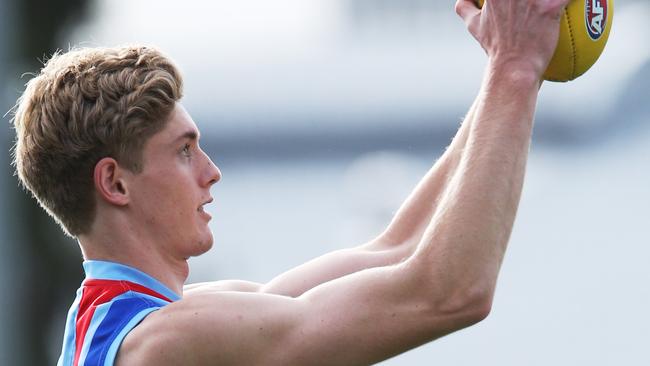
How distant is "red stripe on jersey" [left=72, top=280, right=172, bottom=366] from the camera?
3311mm

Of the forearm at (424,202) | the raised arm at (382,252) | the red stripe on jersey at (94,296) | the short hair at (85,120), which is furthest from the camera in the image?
the raised arm at (382,252)

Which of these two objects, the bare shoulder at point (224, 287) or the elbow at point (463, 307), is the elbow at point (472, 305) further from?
the bare shoulder at point (224, 287)

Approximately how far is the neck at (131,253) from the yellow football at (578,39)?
124 cm

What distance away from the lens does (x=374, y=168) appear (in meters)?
8.76

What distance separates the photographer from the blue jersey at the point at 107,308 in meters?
3.22

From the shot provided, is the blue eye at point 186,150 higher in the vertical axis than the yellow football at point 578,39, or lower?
lower

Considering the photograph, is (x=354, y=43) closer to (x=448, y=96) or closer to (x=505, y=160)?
(x=448, y=96)

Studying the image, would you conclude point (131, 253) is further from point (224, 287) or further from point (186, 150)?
point (224, 287)

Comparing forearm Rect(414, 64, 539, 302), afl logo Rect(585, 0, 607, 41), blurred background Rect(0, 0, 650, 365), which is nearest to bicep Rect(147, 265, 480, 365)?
forearm Rect(414, 64, 539, 302)

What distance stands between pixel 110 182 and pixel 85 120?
0.21 m

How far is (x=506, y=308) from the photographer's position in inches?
332

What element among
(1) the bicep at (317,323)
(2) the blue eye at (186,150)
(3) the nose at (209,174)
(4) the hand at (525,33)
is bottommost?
(1) the bicep at (317,323)

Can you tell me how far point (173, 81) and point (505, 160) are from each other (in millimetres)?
1177

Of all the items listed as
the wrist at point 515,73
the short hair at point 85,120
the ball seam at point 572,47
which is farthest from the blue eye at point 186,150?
the ball seam at point 572,47
